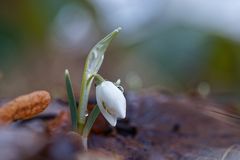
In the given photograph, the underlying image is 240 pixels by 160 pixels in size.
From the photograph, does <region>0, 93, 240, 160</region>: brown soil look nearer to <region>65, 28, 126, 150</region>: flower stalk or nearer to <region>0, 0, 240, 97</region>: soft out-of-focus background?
<region>65, 28, 126, 150</region>: flower stalk

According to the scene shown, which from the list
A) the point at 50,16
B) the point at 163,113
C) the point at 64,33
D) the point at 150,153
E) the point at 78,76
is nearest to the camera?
the point at 150,153

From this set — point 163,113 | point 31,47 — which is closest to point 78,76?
point 31,47

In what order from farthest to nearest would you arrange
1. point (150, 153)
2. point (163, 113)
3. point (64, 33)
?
point (64, 33) < point (163, 113) < point (150, 153)

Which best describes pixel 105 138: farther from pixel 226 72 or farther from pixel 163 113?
pixel 226 72

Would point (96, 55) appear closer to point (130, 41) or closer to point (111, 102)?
point (111, 102)

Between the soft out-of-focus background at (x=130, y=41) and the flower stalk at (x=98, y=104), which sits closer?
the flower stalk at (x=98, y=104)

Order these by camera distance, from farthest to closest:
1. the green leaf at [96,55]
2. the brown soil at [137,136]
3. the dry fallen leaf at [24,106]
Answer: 1. the green leaf at [96,55]
2. the dry fallen leaf at [24,106]
3. the brown soil at [137,136]

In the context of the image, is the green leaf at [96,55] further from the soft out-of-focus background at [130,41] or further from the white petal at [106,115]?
the soft out-of-focus background at [130,41]

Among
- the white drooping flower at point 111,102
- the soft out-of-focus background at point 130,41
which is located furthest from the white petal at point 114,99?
the soft out-of-focus background at point 130,41
